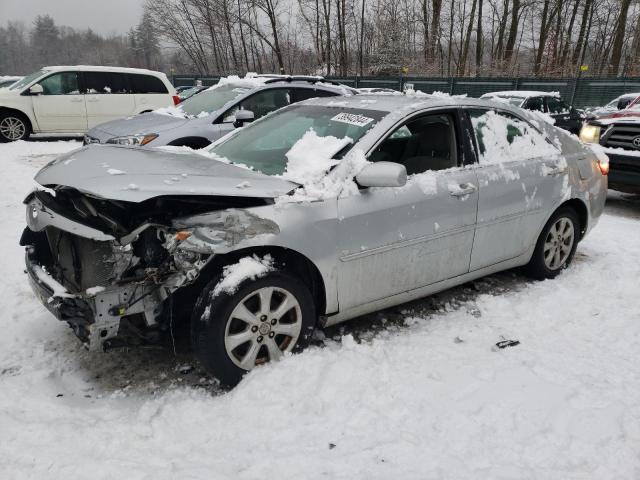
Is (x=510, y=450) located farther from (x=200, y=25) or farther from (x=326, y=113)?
(x=200, y=25)

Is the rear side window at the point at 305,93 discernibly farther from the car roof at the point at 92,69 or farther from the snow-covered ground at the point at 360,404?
the car roof at the point at 92,69

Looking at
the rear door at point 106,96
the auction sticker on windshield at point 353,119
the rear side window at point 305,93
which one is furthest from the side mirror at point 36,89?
the auction sticker on windshield at point 353,119

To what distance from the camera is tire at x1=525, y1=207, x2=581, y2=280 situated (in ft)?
14.7

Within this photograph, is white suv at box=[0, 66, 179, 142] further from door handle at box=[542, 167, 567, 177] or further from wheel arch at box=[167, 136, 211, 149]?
door handle at box=[542, 167, 567, 177]

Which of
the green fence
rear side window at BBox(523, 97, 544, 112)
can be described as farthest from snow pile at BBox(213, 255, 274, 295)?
the green fence

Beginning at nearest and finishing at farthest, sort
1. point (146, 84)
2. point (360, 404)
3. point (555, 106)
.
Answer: point (360, 404)
point (146, 84)
point (555, 106)

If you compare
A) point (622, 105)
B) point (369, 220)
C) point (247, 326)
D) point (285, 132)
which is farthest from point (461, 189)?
Answer: point (622, 105)

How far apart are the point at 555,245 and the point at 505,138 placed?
1165 mm

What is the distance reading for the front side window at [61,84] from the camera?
1225 centimetres

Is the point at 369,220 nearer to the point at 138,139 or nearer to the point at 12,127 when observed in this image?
the point at 138,139

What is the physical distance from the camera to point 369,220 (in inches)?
126

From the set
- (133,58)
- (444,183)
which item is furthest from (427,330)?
(133,58)

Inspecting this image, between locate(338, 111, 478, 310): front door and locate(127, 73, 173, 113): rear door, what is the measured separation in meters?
10.9

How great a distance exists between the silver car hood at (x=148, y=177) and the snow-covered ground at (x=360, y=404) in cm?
106
